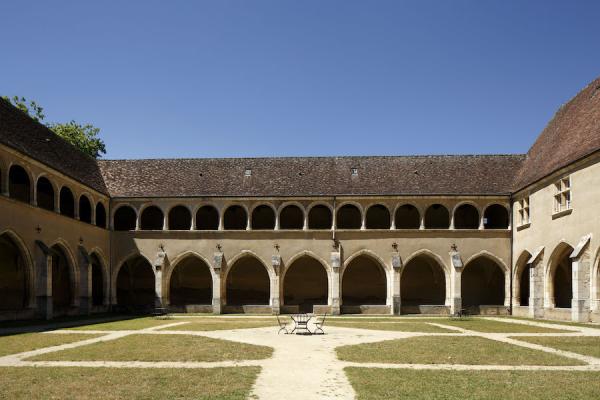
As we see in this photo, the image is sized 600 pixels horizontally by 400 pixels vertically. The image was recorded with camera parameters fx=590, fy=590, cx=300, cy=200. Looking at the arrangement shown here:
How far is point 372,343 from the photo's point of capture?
16.9m

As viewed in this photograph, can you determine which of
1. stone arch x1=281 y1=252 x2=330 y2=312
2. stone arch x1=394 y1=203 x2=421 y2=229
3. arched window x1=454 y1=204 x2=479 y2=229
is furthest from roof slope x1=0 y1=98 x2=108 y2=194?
arched window x1=454 y1=204 x2=479 y2=229

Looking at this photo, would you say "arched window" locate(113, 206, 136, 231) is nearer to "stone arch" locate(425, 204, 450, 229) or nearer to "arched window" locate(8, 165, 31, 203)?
"arched window" locate(8, 165, 31, 203)

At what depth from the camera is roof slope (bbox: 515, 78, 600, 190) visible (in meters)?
26.4

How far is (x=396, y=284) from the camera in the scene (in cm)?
3366

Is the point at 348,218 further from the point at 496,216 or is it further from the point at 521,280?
the point at 521,280

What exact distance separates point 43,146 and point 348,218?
18.5m

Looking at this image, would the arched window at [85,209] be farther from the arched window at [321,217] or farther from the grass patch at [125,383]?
the grass patch at [125,383]

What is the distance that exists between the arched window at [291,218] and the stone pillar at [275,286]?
150 inches

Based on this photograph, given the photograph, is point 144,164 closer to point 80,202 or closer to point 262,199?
point 80,202

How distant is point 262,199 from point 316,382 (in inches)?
976

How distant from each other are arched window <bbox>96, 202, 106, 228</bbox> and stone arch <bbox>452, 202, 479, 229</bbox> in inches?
857

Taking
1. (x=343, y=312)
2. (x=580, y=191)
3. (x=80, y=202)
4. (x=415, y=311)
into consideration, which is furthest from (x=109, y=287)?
(x=580, y=191)

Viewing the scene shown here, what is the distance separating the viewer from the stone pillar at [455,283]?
33.1 metres

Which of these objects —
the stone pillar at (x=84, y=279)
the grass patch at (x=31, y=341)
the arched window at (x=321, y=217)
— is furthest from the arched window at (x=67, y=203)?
the grass patch at (x=31, y=341)
